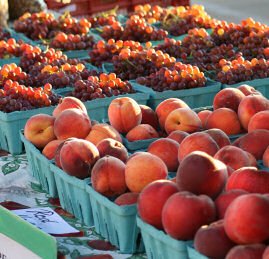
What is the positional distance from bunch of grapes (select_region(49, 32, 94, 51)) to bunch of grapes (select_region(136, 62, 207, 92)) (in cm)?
78

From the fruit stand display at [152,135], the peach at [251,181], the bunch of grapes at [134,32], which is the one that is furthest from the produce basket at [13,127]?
the bunch of grapes at [134,32]

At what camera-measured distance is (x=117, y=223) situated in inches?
43.6

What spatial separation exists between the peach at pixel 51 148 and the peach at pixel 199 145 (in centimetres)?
36

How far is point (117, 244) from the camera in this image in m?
1.14

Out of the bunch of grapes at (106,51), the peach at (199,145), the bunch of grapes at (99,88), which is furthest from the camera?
the bunch of grapes at (106,51)

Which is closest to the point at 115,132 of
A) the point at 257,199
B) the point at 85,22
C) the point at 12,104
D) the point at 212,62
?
the point at 12,104

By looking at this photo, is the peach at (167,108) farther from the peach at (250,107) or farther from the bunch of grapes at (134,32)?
the bunch of grapes at (134,32)

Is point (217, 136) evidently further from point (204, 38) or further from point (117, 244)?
point (204, 38)

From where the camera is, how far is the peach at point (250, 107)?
1476 mm

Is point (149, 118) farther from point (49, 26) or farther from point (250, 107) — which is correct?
point (49, 26)

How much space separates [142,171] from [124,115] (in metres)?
0.42

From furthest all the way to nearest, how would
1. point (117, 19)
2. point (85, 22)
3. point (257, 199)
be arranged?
point (117, 19) < point (85, 22) < point (257, 199)

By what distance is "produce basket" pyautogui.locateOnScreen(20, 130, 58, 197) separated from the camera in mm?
1400

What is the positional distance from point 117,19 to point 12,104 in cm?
176
